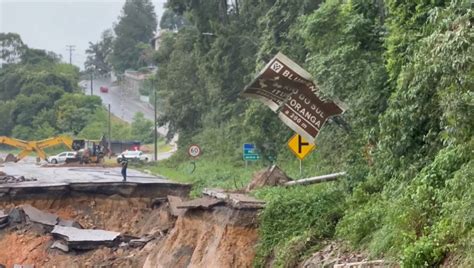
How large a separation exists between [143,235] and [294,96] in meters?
14.8

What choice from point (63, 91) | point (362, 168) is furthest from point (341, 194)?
point (63, 91)

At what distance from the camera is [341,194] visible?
60.4ft

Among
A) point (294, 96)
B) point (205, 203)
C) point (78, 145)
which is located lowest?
point (205, 203)

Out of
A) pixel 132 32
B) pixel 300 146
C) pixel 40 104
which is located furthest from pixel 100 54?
pixel 300 146

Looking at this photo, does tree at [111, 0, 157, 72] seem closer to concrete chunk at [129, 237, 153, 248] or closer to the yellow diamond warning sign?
concrete chunk at [129, 237, 153, 248]

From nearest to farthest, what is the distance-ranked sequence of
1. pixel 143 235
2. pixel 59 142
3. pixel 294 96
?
pixel 294 96
pixel 143 235
pixel 59 142

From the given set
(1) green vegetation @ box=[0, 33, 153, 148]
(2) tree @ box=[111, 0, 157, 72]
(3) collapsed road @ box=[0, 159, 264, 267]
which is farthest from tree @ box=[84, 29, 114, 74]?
(3) collapsed road @ box=[0, 159, 264, 267]

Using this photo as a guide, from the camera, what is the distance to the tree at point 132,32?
170 m

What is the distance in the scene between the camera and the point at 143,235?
3192 cm

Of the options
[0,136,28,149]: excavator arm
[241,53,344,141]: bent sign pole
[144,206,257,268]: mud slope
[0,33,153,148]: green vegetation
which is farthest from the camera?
[0,33,153,148]: green vegetation

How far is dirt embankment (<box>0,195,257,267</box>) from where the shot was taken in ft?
65.8

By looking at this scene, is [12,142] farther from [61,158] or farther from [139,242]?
[139,242]

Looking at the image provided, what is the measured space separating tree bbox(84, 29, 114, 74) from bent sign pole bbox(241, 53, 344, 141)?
175 m

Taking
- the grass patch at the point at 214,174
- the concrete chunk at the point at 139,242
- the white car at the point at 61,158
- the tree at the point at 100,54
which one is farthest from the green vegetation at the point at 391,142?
the tree at the point at 100,54
